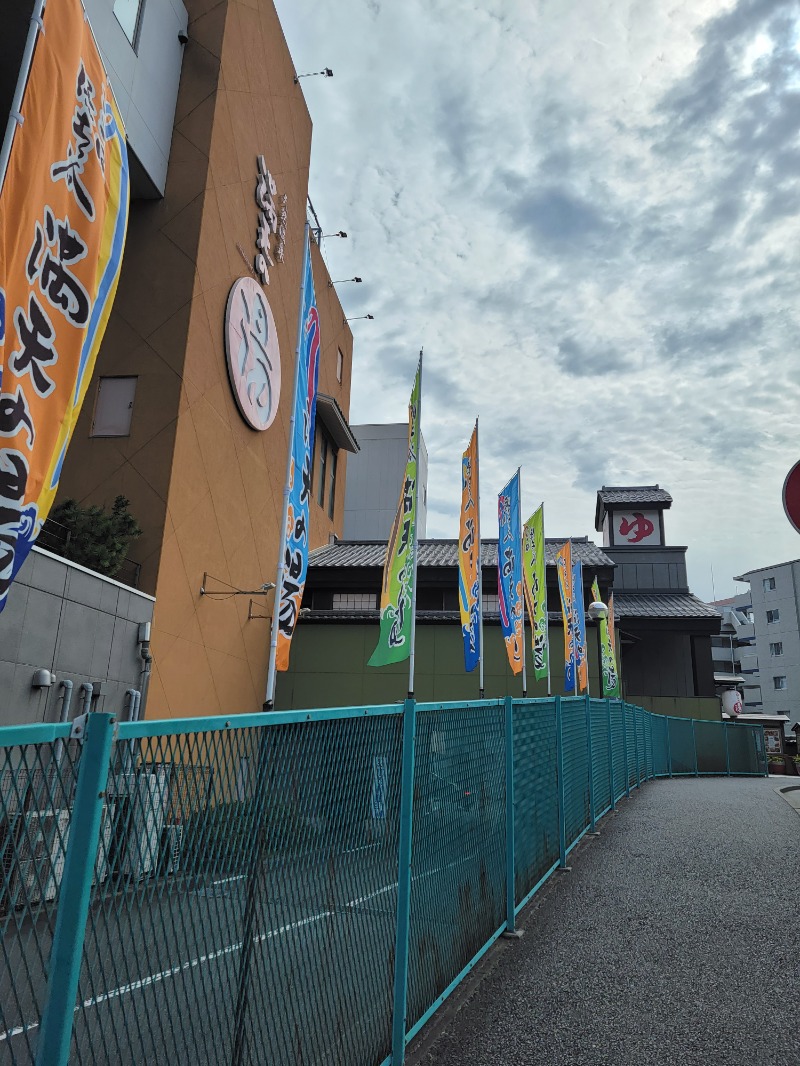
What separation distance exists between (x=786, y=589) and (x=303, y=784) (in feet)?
221

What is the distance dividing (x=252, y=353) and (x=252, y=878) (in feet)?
47.8

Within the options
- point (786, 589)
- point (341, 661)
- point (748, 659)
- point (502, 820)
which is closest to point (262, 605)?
point (341, 661)

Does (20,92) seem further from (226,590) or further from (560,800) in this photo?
(226,590)

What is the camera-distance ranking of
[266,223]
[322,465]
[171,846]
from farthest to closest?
[322,465], [266,223], [171,846]

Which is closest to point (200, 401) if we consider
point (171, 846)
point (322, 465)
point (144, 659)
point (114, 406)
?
point (114, 406)

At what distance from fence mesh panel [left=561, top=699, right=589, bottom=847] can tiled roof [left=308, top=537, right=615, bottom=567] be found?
12.6 meters

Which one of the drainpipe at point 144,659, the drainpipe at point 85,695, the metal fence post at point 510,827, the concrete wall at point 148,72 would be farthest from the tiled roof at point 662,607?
the metal fence post at point 510,827

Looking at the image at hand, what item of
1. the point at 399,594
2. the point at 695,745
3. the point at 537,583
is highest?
the point at 537,583

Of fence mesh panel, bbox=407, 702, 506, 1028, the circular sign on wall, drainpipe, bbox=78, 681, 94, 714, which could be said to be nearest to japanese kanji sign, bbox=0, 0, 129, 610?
fence mesh panel, bbox=407, 702, 506, 1028

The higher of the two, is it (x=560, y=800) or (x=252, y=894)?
(x=252, y=894)

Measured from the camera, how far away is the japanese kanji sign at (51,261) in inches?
142

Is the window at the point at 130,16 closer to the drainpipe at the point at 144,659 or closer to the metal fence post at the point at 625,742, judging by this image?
the drainpipe at the point at 144,659

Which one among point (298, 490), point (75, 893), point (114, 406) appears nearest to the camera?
point (75, 893)

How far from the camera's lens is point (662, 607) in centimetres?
3198
